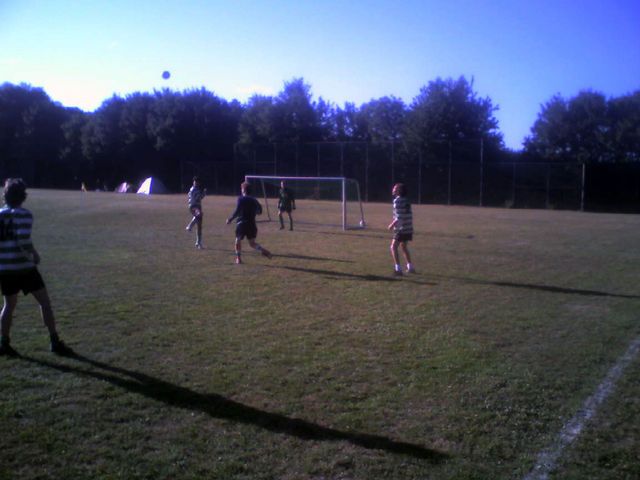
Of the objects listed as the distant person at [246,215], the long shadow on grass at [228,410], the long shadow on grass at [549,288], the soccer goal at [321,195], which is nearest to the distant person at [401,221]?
the long shadow on grass at [549,288]

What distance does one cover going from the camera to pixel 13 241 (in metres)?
4.96

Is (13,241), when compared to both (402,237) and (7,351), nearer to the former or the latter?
(7,351)

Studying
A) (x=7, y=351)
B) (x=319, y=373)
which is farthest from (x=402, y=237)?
(x=7, y=351)

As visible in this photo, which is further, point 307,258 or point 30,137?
point 30,137

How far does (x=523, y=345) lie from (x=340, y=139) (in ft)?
136

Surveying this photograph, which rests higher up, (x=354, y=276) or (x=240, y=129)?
(x=240, y=129)

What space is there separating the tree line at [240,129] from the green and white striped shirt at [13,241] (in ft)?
100

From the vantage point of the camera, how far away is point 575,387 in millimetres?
4520

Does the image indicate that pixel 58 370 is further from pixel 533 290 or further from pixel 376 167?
pixel 376 167

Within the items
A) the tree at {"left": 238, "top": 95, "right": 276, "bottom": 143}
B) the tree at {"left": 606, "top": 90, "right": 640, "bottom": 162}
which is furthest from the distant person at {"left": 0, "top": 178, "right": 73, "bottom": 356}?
the tree at {"left": 238, "top": 95, "right": 276, "bottom": 143}

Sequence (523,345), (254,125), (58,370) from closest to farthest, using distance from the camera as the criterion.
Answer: (58,370) → (523,345) → (254,125)

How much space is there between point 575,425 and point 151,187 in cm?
4380

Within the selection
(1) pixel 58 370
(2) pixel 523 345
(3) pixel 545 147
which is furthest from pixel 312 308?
(3) pixel 545 147

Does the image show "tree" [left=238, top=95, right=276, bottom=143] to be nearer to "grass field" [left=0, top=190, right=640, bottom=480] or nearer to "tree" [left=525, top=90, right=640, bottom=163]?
"tree" [left=525, top=90, right=640, bottom=163]
